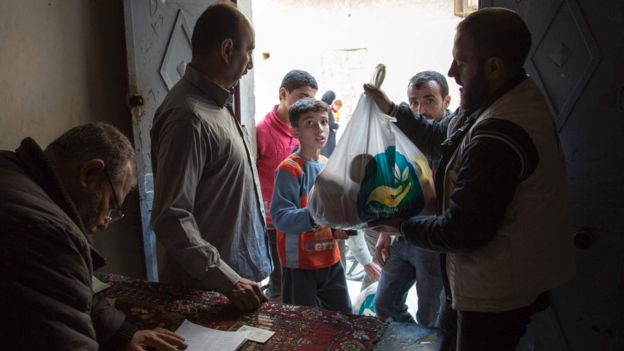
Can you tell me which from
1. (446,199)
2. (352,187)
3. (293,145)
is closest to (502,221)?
(446,199)

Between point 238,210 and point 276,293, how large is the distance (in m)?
1.46

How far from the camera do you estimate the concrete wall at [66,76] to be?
1918 mm

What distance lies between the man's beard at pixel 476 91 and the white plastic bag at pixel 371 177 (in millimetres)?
318

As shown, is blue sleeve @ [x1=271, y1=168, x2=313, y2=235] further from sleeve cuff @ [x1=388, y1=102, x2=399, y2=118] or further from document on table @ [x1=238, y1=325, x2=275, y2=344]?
document on table @ [x1=238, y1=325, x2=275, y2=344]

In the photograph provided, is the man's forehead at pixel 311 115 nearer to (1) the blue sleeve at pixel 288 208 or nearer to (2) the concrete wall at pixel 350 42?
(1) the blue sleeve at pixel 288 208

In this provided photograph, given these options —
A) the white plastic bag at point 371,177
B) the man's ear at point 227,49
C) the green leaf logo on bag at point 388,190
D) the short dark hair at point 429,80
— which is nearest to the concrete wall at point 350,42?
the short dark hair at point 429,80

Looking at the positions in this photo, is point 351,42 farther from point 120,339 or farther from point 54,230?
point 54,230

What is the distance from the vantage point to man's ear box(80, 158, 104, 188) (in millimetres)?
1155

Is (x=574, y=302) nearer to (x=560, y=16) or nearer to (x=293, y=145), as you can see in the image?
(x=560, y=16)

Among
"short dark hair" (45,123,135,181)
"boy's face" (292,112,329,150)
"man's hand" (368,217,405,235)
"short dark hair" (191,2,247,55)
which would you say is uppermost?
"short dark hair" (191,2,247,55)

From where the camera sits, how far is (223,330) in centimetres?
145

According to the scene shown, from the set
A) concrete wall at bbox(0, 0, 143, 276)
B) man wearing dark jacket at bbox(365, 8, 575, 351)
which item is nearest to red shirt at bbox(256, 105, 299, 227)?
concrete wall at bbox(0, 0, 143, 276)

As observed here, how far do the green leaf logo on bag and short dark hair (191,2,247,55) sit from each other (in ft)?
2.43

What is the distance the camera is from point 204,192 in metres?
1.70
